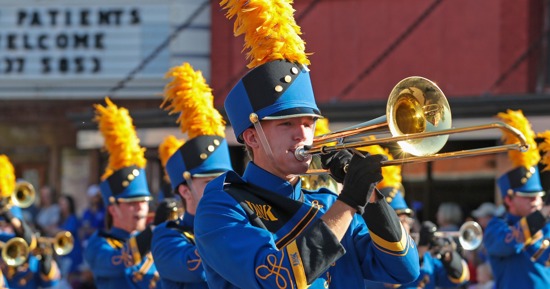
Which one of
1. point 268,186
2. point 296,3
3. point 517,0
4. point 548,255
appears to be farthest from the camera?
point 296,3

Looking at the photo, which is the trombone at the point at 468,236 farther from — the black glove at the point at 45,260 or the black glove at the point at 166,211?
the black glove at the point at 45,260

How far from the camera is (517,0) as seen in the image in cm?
1487

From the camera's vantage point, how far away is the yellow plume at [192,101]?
290 inches

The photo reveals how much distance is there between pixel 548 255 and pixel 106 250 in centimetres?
334

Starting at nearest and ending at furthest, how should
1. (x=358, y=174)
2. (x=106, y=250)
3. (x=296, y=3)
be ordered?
(x=358, y=174) → (x=106, y=250) → (x=296, y=3)

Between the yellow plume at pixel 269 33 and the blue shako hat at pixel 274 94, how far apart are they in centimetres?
4

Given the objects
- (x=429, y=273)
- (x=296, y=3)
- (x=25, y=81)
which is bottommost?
(x=429, y=273)

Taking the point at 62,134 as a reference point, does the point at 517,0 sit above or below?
above

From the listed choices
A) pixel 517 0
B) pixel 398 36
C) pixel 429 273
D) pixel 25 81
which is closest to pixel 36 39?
pixel 25 81

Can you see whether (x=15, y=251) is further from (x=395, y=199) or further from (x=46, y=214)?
(x=46, y=214)

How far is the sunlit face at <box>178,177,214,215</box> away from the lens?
7.13m

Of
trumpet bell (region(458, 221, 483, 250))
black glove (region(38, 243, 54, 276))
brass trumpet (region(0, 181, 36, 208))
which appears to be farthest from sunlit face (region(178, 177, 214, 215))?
black glove (region(38, 243, 54, 276))

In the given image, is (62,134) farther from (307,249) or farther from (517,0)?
(307,249)

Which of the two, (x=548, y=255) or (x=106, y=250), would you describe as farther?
(x=548, y=255)
